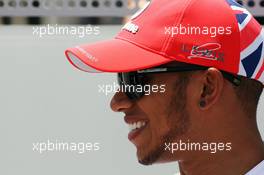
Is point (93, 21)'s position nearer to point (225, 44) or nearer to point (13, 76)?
point (13, 76)

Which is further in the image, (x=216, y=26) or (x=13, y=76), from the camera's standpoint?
(x=13, y=76)

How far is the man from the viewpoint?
1.73m

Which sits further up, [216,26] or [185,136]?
[216,26]

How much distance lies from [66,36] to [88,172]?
51 centimetres

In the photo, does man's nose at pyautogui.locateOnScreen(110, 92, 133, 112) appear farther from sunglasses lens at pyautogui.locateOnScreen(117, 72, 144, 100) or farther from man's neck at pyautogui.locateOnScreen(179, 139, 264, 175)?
man's neck at pyautogui.locateOnScreen(179, 139, 264, 175)

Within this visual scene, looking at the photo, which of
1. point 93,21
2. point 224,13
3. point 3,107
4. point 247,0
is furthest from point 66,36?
point 224,13

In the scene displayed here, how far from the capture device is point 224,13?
5.79 feet

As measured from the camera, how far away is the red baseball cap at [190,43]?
1.72m
